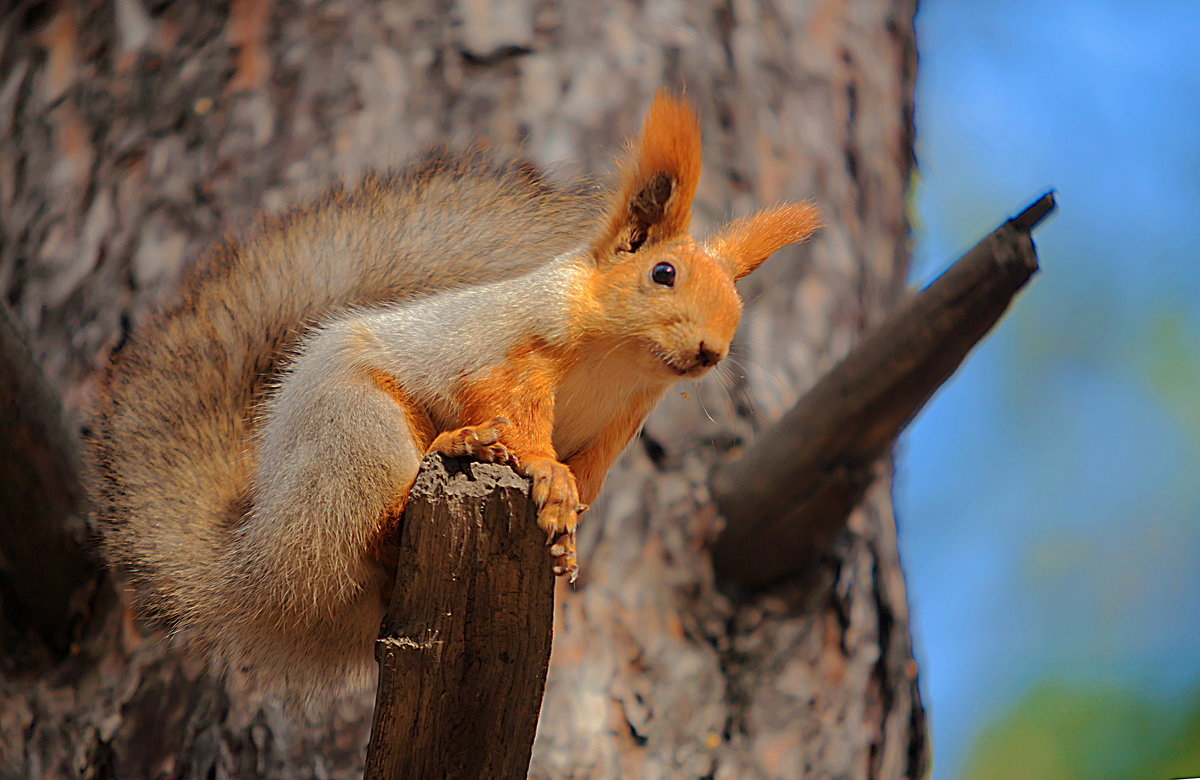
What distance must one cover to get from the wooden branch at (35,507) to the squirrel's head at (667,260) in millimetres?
551

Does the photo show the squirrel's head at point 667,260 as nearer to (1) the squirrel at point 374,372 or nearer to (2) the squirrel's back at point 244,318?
(1) the squirrel at point 374,372

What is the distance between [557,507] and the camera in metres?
0.68

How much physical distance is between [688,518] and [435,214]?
1.52 feet

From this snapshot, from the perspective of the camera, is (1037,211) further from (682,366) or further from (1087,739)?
(1087,739)

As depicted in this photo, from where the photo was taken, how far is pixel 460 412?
2.60 ft

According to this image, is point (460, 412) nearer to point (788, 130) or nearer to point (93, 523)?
point (93, 523)

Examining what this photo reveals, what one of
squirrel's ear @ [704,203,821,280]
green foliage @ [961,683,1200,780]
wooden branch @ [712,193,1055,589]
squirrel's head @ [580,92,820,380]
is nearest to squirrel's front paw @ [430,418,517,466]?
squirrel's head @ [580,92,820,380]

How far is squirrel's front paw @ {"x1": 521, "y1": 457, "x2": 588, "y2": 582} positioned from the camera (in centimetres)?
68

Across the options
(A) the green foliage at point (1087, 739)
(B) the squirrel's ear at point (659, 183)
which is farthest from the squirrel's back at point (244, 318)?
(A) the green foliage at point (1087, 739)

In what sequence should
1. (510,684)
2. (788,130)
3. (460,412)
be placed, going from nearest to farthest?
1. (510,684)
2. (460,412)
3. (788,130)

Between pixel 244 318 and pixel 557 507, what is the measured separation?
44 cm

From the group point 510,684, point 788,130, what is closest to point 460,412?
point 510,684

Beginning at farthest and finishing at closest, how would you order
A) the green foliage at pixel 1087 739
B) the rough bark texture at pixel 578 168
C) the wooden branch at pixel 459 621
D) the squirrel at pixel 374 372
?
the green foliage at pixel 1087 739, the rough bark texture at pixel 578 168, the squirrel at pixel 374 372, the wooden branch at pixel 459 621

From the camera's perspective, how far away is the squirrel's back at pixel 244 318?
3.03ft
